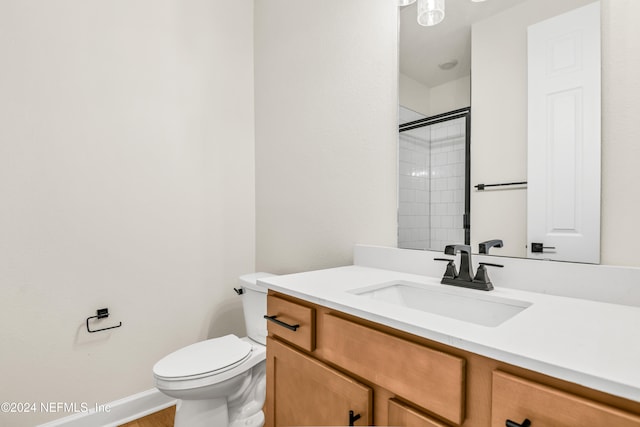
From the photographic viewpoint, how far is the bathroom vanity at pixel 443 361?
51cm

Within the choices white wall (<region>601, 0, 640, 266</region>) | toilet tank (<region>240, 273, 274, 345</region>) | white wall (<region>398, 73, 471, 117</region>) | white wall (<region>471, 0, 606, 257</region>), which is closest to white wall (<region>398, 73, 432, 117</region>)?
white wall (<region>398, 73, 471, 117</region>)

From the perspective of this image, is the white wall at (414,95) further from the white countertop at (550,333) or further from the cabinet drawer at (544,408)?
the cabinet drawer at (544,408)

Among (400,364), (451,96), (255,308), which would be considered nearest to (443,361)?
(400,364)

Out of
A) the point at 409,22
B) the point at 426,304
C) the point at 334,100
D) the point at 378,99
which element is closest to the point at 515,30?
the point at 409,22

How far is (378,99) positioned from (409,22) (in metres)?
0.35

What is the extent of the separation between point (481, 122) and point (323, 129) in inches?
33.9

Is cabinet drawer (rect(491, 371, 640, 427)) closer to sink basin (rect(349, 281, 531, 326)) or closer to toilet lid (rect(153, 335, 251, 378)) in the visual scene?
sink basin (rect(349, 281, 531, 326))

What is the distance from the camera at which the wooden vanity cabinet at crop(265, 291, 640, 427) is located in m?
0.52

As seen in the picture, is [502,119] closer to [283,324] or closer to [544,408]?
[544,408]

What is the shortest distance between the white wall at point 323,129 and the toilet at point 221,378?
1.62 feet

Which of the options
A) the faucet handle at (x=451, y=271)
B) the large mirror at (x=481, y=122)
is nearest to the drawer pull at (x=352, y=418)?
the faucet handle at (x=451, y=271)

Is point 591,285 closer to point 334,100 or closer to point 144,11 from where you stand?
point 334,100

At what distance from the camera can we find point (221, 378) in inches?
54.6

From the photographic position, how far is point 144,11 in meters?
1.83
